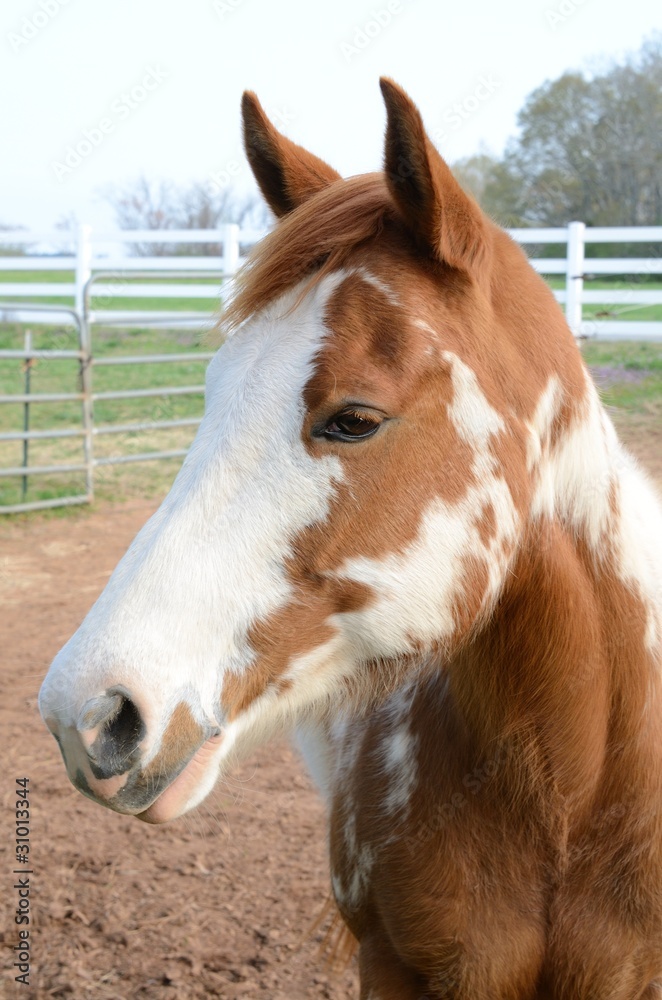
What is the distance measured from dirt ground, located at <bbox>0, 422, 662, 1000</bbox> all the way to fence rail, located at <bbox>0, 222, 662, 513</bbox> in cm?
449

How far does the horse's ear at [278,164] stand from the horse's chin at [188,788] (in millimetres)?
1214

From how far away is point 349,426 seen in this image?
5.16 feet

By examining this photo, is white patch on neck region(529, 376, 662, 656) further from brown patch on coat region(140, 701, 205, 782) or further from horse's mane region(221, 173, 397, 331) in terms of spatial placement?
brown patch on coat region(140, 701, 205, 782)

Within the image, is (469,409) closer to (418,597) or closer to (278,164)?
(418,597)

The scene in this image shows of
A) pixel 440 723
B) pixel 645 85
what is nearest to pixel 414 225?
pixel 440 723

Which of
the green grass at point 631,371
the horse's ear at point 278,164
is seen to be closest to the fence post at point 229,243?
the green grass at point 631,371

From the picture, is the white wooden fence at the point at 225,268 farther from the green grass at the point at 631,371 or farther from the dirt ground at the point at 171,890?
the dirt ground at the point at 171,890

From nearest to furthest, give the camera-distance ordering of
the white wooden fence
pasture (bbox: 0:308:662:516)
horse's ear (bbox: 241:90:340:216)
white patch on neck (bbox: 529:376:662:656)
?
white patch on neck (bbox: 529:376:662:656) → horse's ear (bbox: 241:90:340:216) → pasture (bbox: 0:308:662:516) → the white wooden fence

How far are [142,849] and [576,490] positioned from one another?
2.73m

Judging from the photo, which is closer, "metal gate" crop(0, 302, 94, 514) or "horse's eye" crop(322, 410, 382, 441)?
"horse's eye" crop(322, 410, 382, 441)

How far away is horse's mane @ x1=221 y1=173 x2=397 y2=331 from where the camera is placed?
1.73m

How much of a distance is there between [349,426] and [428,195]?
1.46 ft

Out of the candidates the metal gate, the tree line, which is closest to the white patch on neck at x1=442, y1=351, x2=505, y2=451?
the metal gate

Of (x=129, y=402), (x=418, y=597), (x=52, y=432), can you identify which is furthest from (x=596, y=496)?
(x=129, y=402)
